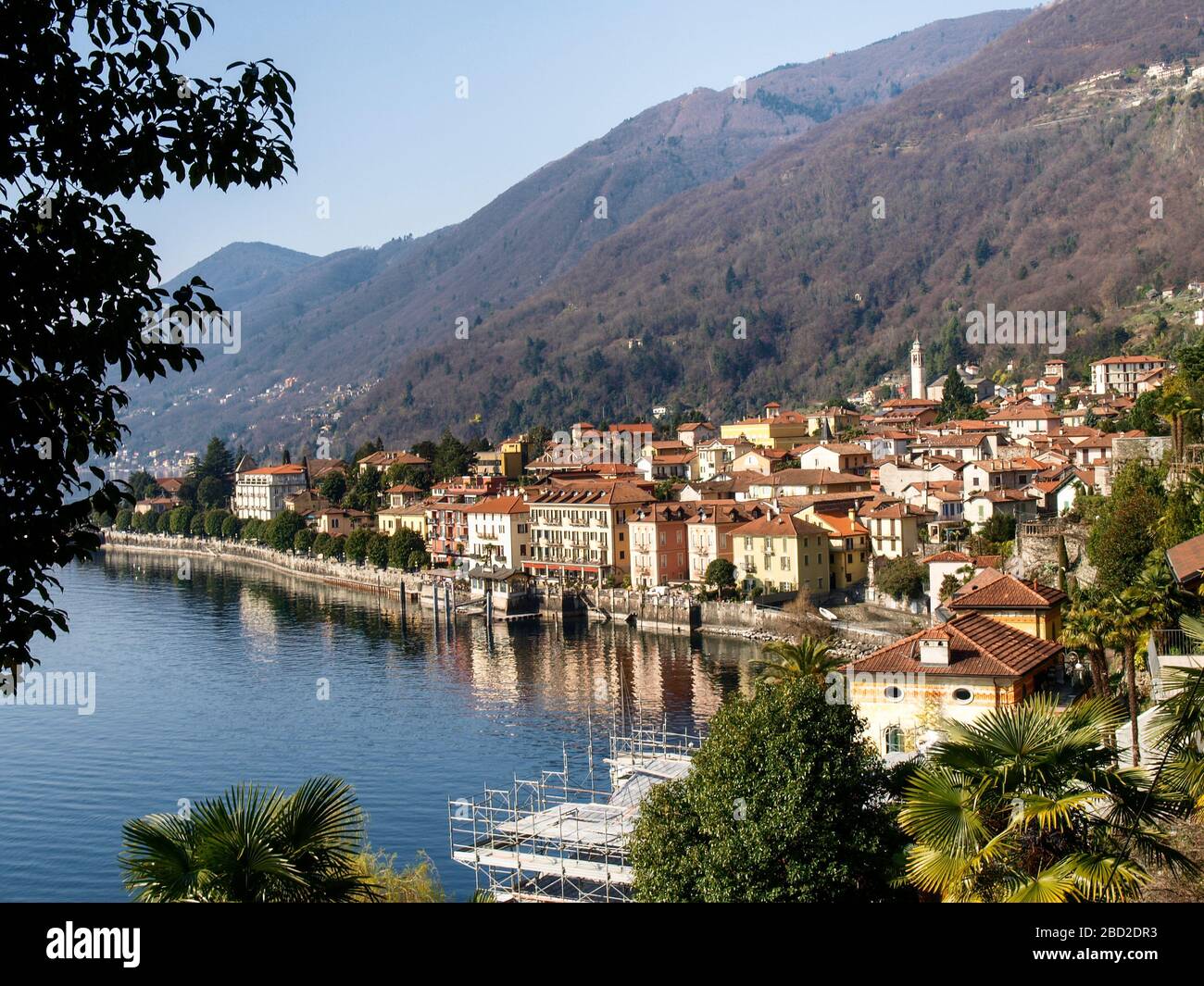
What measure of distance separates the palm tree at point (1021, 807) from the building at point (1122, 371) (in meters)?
76.3

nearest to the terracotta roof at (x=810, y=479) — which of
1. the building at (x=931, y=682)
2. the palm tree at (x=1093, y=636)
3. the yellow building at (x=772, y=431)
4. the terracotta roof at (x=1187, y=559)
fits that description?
the yellow building at (x=772, y=431)

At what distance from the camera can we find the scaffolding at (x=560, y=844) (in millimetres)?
18797

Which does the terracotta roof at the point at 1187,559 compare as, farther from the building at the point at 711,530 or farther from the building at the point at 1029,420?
the building at the point at 1029,420

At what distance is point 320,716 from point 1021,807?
29394 millimetres

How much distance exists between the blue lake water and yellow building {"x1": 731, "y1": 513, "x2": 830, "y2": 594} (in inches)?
168

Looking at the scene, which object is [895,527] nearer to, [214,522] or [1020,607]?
[1020,607]

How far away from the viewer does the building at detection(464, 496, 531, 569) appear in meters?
61.2

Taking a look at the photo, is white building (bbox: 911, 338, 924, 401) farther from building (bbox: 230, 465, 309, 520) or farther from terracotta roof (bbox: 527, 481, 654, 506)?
terracotta roof (bbox: 527, 481, 654, 506)

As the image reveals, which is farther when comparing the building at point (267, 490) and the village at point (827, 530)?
the building at point (267, 490)

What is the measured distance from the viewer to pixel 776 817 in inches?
477

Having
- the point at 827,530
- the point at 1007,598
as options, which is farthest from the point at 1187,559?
the point at 827,530

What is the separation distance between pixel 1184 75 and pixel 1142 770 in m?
178
